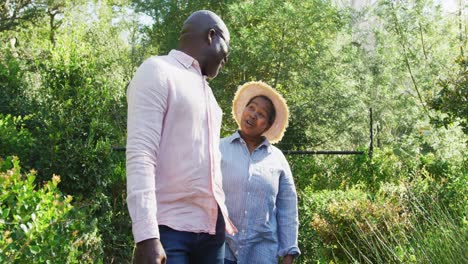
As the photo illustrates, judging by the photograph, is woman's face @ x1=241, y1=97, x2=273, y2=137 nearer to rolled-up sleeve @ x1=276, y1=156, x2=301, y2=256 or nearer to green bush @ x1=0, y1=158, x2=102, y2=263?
rolled-up sleeve @ x1=276, y1=156, x2=301, y2=256

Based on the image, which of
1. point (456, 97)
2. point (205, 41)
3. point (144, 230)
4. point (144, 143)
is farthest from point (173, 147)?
point (456, 97)

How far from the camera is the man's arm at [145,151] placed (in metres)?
1.93

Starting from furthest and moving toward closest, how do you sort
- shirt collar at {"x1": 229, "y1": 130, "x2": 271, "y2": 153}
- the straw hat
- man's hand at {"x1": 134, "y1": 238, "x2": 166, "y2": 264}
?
the straw hat → shirt collar at {"x1": 229, "y1": 130, "x2": 271, "y2": 153} → man's hand at {"x1": 134, "y1": 238, "x2": 166, "y2": 264}

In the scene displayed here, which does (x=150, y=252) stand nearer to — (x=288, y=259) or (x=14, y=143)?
(x=288, y=259)

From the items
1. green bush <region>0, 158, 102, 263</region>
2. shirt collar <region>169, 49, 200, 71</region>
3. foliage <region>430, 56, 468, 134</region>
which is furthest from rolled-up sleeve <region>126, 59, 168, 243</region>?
foliage <region>430, 56, 468, 134</region>

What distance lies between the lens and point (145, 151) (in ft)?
6.56

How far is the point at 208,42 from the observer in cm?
232

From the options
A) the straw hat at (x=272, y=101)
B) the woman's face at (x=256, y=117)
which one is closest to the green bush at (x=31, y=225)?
the woman's face at (x=256, y=117)

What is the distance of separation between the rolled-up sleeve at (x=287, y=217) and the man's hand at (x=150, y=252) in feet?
5.82

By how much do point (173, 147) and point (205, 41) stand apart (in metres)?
0.44

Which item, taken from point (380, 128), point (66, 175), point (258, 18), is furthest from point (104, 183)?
point (380, 128)

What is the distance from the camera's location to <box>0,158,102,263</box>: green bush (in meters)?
2.96

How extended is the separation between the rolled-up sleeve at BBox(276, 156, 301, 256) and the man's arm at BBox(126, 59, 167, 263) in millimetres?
1732

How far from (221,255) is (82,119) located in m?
3.25
